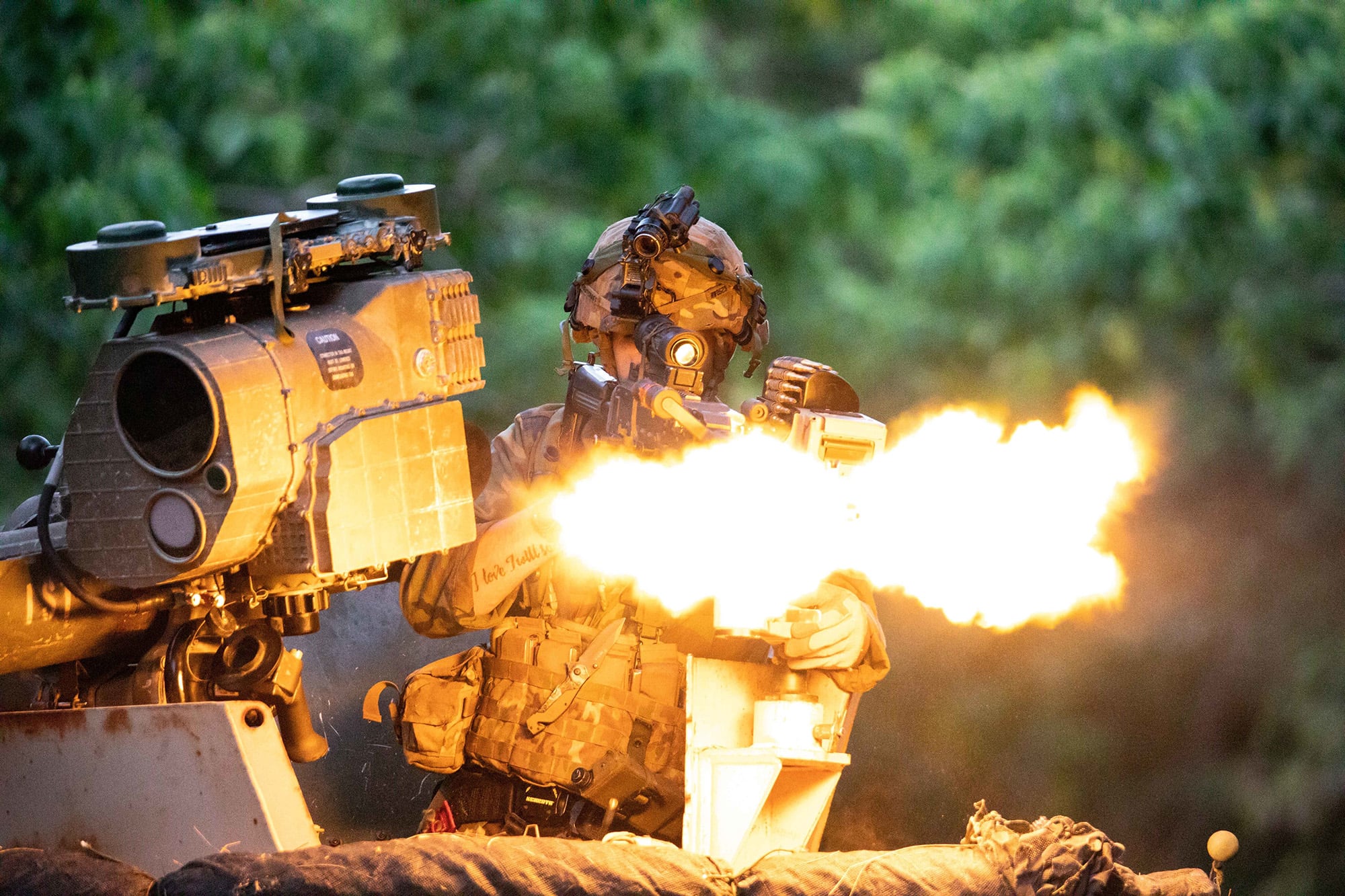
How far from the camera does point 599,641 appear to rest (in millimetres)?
4410

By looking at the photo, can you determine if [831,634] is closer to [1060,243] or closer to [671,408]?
[671,408]

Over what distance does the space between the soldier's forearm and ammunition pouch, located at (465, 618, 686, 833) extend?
0.30 metres

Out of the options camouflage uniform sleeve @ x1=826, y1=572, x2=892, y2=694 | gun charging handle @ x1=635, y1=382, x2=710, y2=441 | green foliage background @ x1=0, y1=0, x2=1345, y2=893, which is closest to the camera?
gun charging handle @ x1=635, y1=382, x2=710, y2=441

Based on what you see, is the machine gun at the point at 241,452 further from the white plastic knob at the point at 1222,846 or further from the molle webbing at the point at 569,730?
the white plastic knob at the point at 1222,846

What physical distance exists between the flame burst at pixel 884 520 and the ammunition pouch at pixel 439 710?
1.33 ft

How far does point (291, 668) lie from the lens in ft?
12.8

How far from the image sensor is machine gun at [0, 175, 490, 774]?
11.0ft

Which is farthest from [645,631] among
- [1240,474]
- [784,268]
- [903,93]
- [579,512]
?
[903,93]

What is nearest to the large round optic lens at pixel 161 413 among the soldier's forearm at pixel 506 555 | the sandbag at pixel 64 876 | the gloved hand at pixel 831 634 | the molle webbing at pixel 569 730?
the sandbag at pixel 64 876

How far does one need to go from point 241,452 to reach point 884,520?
1.74 metres

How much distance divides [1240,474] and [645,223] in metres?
7.32

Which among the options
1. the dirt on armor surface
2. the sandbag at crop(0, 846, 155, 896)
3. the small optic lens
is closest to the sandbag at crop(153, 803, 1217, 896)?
the dirt on armor surface

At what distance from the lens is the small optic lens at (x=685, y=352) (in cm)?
416

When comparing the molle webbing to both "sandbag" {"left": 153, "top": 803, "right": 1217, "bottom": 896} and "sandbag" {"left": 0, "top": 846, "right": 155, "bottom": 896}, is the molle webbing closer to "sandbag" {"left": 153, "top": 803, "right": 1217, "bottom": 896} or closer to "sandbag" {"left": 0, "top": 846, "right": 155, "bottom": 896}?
"sandbag" {"left": 153, "top": 803, "right": 1217, "bottom": 896}
